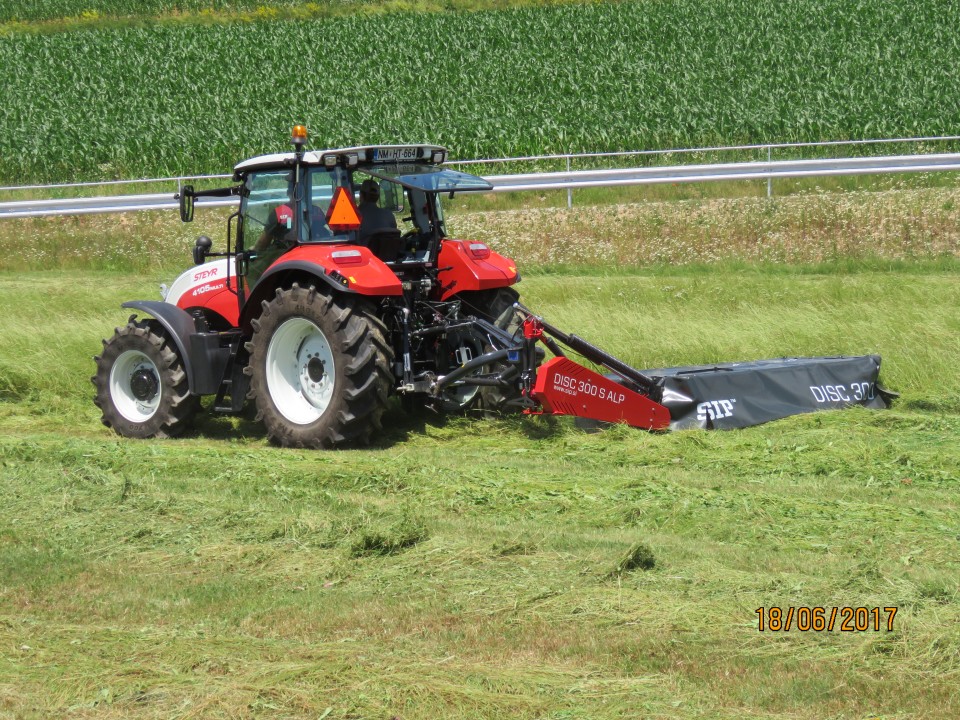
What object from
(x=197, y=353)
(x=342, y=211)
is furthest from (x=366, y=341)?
(x=197, y=353)

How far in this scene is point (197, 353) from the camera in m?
9.62

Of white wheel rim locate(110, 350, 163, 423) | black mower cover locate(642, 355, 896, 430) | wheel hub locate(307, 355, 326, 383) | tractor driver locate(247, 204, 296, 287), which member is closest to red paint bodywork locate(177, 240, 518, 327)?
tractor driver locate(247, 204, 296, 287)

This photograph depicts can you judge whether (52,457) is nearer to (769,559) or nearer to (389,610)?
(389,610)

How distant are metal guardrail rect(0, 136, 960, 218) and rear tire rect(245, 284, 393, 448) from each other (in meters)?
9.30

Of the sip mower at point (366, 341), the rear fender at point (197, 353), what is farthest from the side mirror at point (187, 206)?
the rear fender at point (197, 353)

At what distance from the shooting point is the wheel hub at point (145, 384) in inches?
390

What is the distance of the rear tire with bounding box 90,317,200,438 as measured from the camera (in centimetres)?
965

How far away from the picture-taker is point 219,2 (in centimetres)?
3634

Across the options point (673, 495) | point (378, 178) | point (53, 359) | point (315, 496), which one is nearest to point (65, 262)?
point (53, 359)

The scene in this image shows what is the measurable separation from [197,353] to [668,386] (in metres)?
3.89

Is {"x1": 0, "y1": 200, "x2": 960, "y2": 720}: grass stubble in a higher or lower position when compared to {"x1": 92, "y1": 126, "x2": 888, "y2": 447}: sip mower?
lower

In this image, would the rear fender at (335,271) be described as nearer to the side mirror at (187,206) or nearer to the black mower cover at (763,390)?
the side mirror at (187,206)

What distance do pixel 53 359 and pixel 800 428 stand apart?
7098 millimetres
